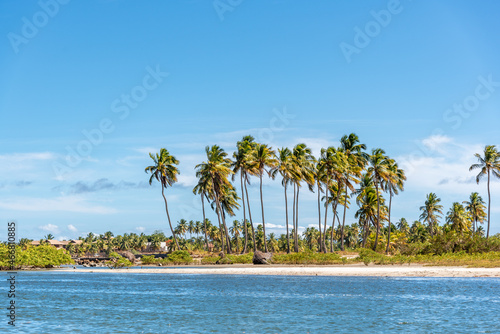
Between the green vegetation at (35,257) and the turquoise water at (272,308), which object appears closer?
the turquoise water at (272,308)

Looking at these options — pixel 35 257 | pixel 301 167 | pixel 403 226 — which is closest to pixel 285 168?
pixel 301 167

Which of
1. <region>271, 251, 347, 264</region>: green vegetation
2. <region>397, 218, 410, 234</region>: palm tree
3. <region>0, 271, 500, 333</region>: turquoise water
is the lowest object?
<region>0, 271, 500, 333</region>: turquoise water

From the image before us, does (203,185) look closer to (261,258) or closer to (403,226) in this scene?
(261,258)

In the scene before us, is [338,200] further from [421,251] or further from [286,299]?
[286,299]

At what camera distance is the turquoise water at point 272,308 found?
23141 mm

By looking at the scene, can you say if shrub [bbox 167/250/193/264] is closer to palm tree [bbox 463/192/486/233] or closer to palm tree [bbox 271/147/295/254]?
palm tree [bbox 271/147/295/254]

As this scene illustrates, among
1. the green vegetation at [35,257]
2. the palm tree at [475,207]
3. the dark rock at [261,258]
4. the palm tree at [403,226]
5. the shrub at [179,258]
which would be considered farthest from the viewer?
the palm tree at [403,226]

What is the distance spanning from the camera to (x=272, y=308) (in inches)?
1162

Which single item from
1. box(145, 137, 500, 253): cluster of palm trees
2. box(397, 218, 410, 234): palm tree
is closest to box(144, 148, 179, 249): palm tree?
box(145, 137, 500, 253): cluster of palm trees

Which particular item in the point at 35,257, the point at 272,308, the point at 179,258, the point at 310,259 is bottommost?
the point at 272,308

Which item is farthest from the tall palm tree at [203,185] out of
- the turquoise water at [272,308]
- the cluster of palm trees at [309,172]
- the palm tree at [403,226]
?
the palm tree at [403,226]

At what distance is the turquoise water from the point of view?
75.9ft

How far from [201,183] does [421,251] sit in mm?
43375

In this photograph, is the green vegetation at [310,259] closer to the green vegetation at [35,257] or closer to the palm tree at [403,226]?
the green vegetation at [35,257]
